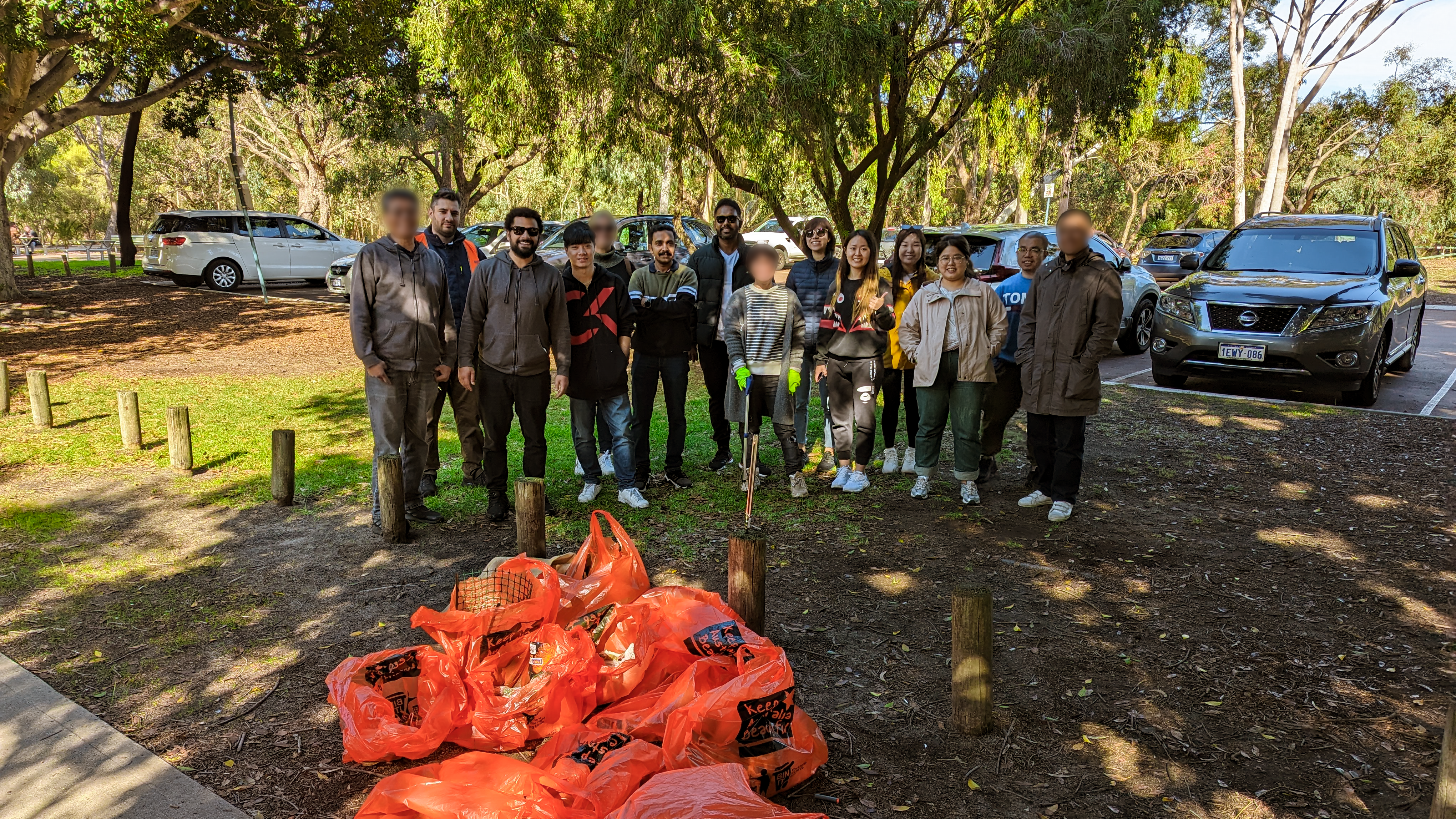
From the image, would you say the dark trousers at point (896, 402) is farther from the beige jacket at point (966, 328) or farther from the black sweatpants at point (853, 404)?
the beige jacket at point (966, 328)

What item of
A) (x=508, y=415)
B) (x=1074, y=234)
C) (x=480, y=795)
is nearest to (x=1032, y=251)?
(x=1074, y=234)

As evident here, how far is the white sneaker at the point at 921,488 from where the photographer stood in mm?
6531

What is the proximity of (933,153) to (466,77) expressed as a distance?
448 inches

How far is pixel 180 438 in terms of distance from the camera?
7.20 metres

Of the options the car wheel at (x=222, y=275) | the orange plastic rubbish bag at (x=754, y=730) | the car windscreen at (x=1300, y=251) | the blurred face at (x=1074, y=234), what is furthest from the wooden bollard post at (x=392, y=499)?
the car wheel at (x=222, y=275)

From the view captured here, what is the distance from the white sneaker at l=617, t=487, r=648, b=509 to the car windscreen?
8.00m

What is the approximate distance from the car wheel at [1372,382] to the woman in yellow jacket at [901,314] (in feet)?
18.5

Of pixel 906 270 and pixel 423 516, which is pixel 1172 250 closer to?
pixel 906 270

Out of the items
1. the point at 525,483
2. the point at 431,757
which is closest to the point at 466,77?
the point at 525,483

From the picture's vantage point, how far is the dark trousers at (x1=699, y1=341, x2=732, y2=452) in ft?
23.1

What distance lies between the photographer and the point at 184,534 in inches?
232

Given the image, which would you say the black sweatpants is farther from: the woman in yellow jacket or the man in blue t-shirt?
the man in blue t-shirt

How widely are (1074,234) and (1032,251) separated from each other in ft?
2.47

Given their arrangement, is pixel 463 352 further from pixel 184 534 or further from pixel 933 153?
pixel 933 153
